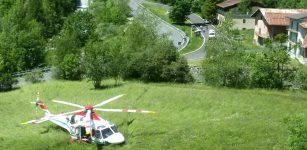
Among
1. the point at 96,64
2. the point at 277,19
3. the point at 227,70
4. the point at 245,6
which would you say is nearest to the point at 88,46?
the point at 96,64

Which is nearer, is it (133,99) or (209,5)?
(133,99)

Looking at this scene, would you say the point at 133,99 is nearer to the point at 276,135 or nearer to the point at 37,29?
the point at 276,135

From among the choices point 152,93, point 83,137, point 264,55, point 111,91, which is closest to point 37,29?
point 111,91

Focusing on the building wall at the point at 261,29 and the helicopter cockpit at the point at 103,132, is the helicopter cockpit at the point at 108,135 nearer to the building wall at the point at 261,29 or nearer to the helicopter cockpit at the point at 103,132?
the helicopter cockpit at the point at 103,132

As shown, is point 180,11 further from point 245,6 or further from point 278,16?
point 278,16

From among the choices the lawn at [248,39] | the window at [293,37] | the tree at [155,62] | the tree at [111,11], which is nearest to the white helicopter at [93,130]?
the tree at [155,62]

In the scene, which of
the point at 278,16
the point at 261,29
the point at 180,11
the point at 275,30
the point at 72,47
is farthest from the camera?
the point at 180,11
